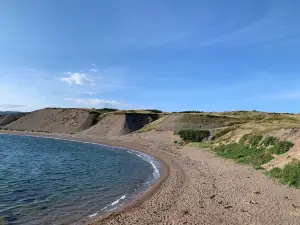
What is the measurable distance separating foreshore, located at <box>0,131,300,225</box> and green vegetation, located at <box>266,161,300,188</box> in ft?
3.07

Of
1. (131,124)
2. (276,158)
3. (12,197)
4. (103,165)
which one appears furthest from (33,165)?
(131,124)

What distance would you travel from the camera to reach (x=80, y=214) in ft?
72.1

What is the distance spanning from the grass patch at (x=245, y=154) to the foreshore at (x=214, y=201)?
440cm

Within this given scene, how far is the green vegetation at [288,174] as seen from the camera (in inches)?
1103

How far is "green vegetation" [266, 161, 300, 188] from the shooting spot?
28.0 metres

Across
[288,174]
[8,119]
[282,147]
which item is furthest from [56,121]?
[288,174]

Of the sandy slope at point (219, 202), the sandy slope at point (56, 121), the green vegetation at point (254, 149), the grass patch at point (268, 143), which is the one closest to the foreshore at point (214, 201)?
the sandy slope at point (219, 202)

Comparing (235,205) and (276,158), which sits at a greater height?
(276,158)

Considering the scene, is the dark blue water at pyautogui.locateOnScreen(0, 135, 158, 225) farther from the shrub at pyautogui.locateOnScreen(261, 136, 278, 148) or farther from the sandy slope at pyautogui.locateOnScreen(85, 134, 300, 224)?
the shrub at pyautogui.locateOnScreen(261, 136, 278, 148)

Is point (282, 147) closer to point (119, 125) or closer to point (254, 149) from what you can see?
point (254, 149)

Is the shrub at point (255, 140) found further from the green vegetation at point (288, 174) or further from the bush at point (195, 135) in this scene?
the bush at point (195, 135)

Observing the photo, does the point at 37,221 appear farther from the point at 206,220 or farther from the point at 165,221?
the point at 206,220

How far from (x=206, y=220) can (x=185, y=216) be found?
137 centimetres

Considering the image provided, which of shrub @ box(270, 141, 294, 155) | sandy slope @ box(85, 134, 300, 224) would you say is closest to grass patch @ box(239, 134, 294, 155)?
shrub @ box(270, 141, 294, 155)
